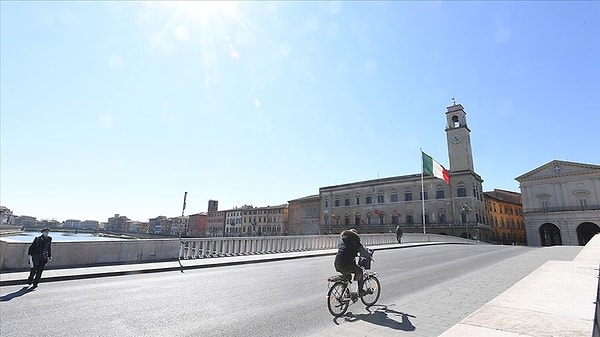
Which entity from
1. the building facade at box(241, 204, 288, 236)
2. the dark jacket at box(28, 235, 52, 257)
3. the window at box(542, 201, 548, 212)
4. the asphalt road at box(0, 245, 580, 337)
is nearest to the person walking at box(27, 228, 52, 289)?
the dark jacket at box(28, 235, 52, 257)

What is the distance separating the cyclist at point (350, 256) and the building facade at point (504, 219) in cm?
6736

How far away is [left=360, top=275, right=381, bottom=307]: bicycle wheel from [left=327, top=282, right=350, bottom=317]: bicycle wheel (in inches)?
25.6

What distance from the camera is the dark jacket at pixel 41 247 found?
9156 millimetres

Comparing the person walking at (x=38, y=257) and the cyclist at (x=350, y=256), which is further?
the person walking at (x=38, y=257)

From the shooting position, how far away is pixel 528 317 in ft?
13.4

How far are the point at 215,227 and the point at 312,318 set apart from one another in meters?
129

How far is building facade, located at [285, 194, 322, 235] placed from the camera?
85438 millimetres

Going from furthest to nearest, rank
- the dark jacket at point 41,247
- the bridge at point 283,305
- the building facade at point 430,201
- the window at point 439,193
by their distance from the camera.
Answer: the window at point 439,193, the building facade at point 430,201, the dark jacket at point 41,247, the bridge at point 283,305

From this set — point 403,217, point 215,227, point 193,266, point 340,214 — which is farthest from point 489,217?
point 215,227

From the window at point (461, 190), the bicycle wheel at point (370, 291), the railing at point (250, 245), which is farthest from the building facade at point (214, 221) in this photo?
the bicycle wheel at point (370, 291)

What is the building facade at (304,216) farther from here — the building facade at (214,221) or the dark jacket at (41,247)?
the dark jacket at (41,247)

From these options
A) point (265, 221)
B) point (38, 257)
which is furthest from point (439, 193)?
point (38, 257)

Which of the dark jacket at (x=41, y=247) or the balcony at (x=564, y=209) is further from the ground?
the balcony at (x=564, y=209)

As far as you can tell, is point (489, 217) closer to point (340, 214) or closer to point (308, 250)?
point (340, 214)
